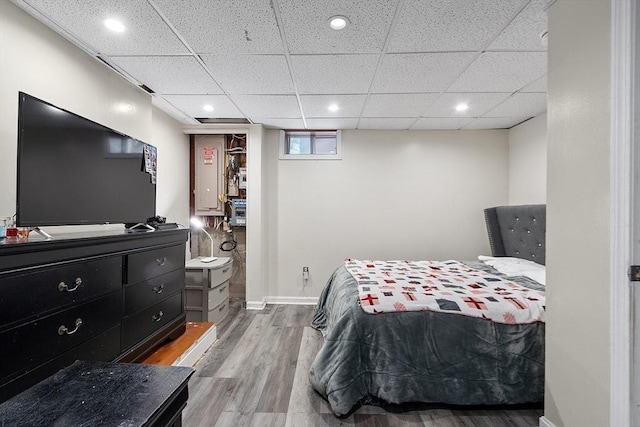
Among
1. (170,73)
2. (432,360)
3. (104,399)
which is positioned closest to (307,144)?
(170,73)

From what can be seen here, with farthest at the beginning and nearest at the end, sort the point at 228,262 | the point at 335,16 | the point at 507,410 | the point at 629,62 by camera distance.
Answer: the point at 228,262 < the point at 507,410 < the point at 335,16 < the point at 629,62

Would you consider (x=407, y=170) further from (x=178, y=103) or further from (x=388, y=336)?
(x=178, y=103)

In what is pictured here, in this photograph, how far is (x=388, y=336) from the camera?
1932 mm

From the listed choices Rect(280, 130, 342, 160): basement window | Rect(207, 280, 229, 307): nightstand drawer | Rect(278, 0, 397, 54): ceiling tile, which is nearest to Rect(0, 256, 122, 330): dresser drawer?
Rect(207, 280, 229, 307): nightstand drawer

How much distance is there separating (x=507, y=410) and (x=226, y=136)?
13.8 feet

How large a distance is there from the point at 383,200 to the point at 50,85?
3548mm

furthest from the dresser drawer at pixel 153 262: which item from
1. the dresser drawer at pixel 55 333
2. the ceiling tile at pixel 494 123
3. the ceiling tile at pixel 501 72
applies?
the ceiling tile at pixel 494 123

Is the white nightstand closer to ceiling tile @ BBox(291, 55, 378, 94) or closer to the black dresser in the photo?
the black dresser

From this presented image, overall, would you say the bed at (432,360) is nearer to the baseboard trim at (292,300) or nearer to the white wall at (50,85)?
the baseboard trim at (292,300)

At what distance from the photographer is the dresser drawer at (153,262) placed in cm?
191

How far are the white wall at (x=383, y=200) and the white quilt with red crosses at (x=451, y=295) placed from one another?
1209mm

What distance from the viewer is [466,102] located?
3.05 m

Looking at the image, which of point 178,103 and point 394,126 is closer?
point 178,103

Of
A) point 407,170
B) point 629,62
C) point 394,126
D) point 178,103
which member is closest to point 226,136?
point 178,103
